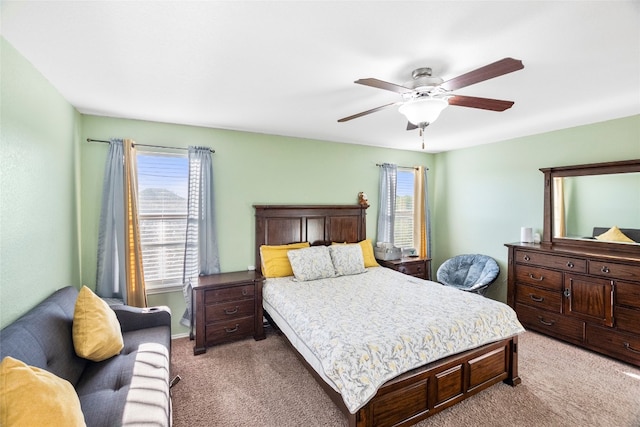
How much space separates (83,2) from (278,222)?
2.83m

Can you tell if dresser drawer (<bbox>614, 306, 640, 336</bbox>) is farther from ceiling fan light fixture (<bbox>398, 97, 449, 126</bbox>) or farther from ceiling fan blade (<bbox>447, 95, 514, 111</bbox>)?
ceiling fan light fixture (<bbox>398, 97, 449, 126</bbox>)

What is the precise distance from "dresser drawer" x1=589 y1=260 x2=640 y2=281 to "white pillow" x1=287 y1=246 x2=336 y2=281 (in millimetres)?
2718

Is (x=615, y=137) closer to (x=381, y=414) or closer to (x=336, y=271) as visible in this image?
(x=336, y=271)

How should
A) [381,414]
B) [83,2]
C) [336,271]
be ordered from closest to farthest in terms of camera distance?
1. [83,2]
2. [381,414]
3. [336,271]

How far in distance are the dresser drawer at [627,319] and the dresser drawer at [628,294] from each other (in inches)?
2.5

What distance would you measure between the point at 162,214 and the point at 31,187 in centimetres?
145

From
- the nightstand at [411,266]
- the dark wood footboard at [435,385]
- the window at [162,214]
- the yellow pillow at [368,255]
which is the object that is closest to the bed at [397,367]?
the dark wood footboard at [435,385]

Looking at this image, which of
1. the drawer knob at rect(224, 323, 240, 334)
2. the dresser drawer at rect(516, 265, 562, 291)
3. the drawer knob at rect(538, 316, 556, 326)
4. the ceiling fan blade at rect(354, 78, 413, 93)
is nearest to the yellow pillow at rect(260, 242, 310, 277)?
the drawer knob at rect(224, 323, 240, 334)

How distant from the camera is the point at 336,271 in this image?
3.71 metres

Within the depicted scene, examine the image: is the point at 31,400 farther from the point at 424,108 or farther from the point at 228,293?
the point at 424,108

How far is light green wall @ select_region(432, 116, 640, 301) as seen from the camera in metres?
3.36

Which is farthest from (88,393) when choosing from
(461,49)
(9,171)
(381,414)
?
(461,49)

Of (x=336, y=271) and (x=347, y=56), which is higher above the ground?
Answer: (x=347, y=56)

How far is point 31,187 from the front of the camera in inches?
78.4
